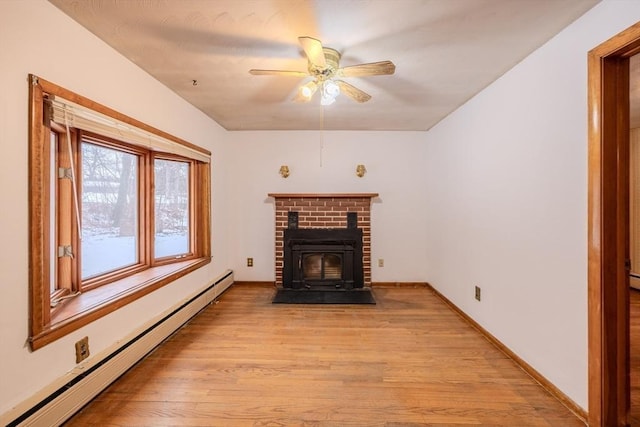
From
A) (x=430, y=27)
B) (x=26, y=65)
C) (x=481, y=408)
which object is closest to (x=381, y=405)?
(x=481, y=408)

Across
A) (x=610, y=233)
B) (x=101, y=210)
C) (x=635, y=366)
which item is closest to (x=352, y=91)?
(x=610, y=233)

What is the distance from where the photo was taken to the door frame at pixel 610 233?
4.95 feet

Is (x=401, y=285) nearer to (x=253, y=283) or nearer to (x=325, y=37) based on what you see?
(x=253, y=283)

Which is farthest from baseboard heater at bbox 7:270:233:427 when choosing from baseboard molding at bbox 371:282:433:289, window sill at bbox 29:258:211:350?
baseboard molding at bbox 371:282:433:289

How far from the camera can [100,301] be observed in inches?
76.0

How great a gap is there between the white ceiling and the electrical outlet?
1.83m

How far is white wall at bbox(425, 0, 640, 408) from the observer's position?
5.46 feet

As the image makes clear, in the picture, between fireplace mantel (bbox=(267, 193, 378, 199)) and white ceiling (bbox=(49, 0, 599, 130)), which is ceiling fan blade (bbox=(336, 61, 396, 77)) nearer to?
white ceiling (bbox=(49, 0, 599, 130))

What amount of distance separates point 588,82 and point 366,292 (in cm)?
302

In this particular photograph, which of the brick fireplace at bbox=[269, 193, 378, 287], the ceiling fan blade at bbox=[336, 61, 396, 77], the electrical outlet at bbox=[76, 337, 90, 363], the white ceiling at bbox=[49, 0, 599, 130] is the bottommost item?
the electrical outlet at bbox=[76, 337, 90, 363]

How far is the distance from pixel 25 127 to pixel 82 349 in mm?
1230

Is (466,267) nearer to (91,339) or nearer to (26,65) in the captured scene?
(91,339)

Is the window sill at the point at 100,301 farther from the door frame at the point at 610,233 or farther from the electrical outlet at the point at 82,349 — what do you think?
the door frame at the point at 610,233

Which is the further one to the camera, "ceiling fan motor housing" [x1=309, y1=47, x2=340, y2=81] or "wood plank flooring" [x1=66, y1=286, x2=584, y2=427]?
"ceiling fan motor housing" [x1=309, y1=47, x2=340, y2=81]
